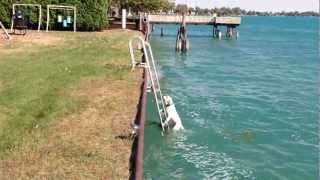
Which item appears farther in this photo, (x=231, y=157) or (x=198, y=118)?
(x=198, y=118)

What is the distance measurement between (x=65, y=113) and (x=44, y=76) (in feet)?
18.2

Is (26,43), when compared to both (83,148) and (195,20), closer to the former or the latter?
(83,148)

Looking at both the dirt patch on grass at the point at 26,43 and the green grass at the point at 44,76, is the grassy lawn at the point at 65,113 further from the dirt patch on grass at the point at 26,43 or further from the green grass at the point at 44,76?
the dirt patch on grass at the point at 26,43

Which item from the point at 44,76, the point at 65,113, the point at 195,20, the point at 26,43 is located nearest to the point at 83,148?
the point at 65,113

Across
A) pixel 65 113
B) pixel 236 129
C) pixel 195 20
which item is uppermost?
pixel 195 20

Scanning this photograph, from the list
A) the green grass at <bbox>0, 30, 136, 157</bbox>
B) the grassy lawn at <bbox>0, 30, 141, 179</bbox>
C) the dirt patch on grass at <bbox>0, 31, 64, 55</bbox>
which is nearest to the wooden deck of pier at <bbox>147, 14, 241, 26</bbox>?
the dirt patch on grass at <bbox>0, 31, 64, 55</bbox>

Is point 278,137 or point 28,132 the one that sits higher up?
point 28,132

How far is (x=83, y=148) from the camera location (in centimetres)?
1258

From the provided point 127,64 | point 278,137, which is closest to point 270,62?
point 127,64

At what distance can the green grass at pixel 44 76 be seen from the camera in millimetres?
14570

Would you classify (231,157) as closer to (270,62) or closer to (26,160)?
(26,160)

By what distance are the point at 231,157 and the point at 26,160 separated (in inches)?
269

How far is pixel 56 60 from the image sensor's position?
25.2 metres

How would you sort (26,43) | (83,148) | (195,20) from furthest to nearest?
1. (195,20)
2. (26,43)
3. (83,148)
